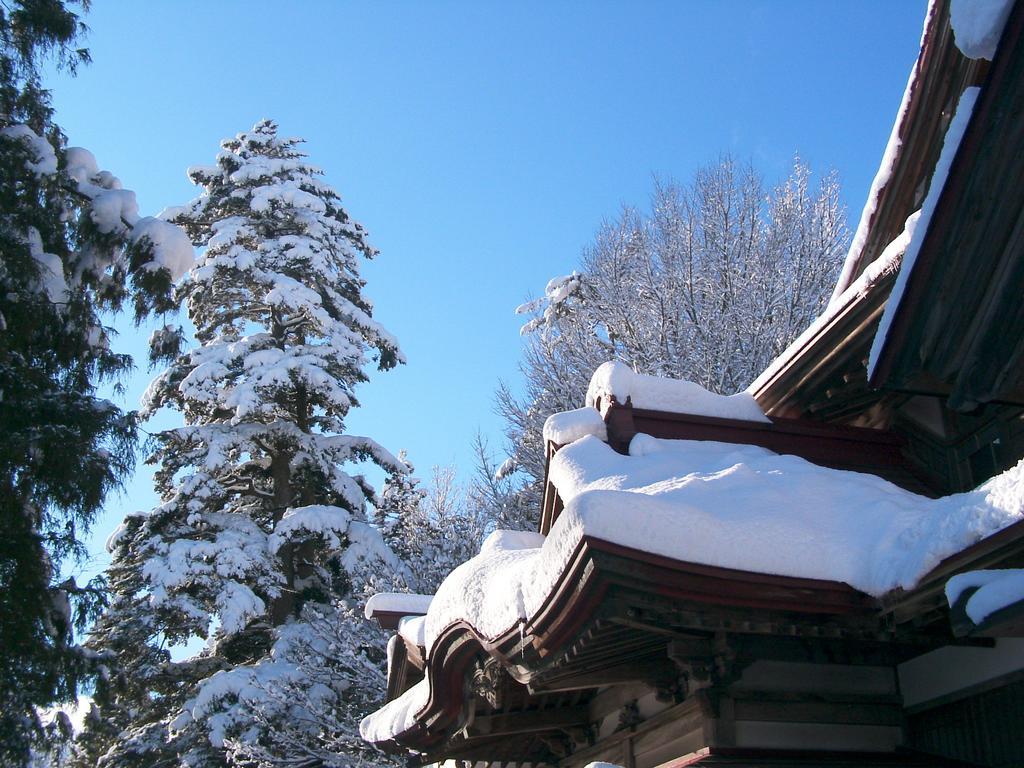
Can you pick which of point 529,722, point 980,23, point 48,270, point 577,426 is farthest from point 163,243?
point 980,23

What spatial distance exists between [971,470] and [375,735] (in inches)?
203

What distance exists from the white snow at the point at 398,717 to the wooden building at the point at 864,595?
0.42 ft

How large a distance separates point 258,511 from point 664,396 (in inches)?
591

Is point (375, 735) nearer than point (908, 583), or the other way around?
point (908, 583)

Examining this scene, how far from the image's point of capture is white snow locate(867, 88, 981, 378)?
4.41m

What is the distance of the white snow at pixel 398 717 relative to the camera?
23.6 ft

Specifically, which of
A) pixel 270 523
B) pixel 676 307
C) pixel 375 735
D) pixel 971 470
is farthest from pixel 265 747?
pixel 971 470

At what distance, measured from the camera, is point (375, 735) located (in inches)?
320

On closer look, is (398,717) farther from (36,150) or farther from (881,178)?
(36,150)

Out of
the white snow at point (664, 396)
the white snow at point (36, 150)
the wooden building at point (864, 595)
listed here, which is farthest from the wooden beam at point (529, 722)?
the white snow at point (36, 150)

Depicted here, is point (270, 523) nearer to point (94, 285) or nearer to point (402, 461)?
→ point (402, 461)

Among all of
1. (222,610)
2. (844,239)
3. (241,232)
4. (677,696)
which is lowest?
(677,696)

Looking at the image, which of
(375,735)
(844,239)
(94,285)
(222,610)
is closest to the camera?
(375,735)

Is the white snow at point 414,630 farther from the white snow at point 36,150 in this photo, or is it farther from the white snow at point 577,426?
the white snow at point 36,150
